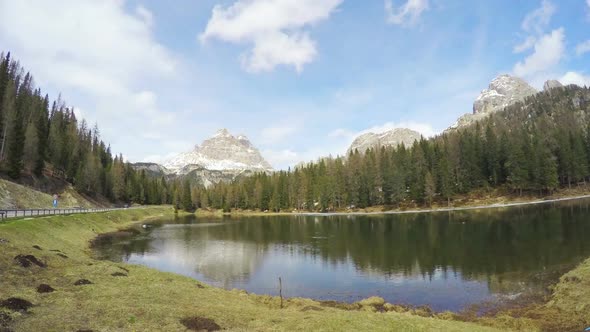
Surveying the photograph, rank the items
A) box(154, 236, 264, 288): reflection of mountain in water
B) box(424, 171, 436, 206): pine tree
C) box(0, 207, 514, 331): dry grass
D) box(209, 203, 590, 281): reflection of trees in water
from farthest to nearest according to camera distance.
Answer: box(424, 171, 436, 206): pine tree < box(154, 236, 264, 288): reflection of mountain in water < box(209, 203, 590, 281): reflection of trees in water < box(0, 207, 514, 331): dry grass

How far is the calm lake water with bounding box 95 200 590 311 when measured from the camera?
41562 millimetres

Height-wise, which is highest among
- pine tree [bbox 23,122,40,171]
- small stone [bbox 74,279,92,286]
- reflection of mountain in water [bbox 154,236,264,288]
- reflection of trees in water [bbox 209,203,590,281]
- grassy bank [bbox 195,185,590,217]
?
pine tree [bbox 23,122,40,171]

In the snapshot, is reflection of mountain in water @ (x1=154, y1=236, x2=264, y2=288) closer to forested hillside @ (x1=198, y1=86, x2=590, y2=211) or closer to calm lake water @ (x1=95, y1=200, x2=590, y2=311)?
calm lake water @ (x1=95, y1=200, x2=590, y2=311)

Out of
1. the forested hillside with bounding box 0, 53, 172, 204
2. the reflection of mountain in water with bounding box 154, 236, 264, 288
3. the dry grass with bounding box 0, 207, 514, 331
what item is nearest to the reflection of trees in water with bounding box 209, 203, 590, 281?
the reflection of mountain in water with bounding box 154, 236, 264, 288

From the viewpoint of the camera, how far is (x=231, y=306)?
2914cm

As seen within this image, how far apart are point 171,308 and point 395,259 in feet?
135

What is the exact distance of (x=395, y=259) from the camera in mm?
58094

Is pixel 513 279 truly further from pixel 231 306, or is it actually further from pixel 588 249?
pixel 231 306

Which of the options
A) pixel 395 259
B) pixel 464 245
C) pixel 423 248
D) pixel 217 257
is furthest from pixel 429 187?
pixel 217 257

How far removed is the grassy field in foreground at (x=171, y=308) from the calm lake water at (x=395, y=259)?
6.91 m

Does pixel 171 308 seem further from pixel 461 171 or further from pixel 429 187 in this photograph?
pixel 461 171

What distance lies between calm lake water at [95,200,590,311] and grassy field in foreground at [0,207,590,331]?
272 inches

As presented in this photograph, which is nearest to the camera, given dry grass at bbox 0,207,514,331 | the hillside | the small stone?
dry grass at bbox 0,207,514,331

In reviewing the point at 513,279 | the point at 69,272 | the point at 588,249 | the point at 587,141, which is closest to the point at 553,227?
the point at 588,249
